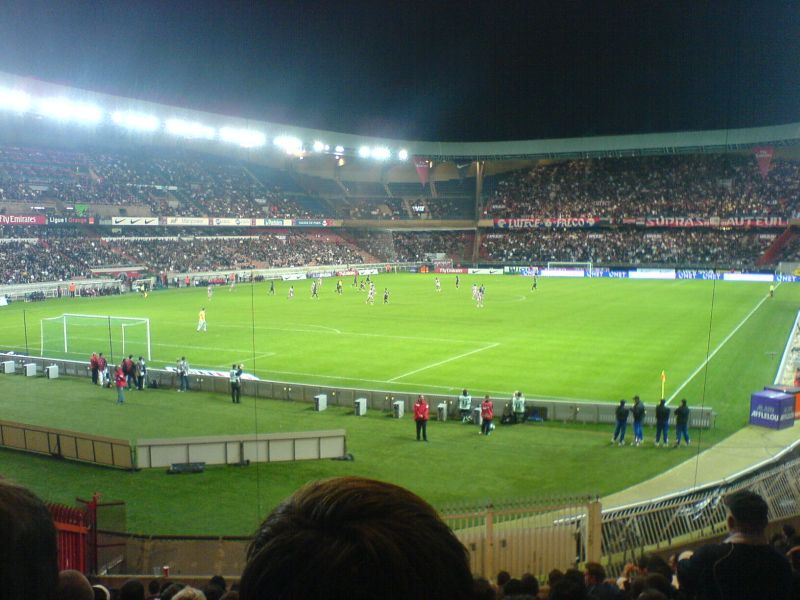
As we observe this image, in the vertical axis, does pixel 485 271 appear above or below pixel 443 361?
above

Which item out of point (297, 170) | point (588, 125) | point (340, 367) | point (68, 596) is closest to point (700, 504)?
point (68, 596)

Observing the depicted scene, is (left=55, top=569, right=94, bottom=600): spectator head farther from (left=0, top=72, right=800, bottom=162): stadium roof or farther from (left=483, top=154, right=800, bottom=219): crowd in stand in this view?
(left=483, top=154, right=800, bottom=219): crowd in stand

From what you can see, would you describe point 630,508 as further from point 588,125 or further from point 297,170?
point 297,170

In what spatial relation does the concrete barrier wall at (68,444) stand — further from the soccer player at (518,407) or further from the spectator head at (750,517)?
the spectator head at (750,517)

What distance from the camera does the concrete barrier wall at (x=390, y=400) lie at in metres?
23.1

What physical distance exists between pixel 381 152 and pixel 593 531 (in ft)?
309

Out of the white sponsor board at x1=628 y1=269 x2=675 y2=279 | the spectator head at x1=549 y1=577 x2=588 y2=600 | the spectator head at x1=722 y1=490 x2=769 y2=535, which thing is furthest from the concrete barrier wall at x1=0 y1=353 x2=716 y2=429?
the white sponsor board at x1=628 y1=269 x2=675 y2=279

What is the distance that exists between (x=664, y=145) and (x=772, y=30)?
74.9m

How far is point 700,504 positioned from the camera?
506 inches

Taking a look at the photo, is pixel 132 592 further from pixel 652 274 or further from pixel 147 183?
pixel 147 183

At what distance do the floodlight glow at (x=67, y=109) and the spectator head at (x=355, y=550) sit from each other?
77.1m

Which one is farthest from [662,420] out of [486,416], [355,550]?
[355,550]

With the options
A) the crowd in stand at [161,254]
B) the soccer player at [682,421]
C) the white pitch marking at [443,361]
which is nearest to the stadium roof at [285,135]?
the crowd in stand at [161,254]

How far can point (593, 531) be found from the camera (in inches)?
435
